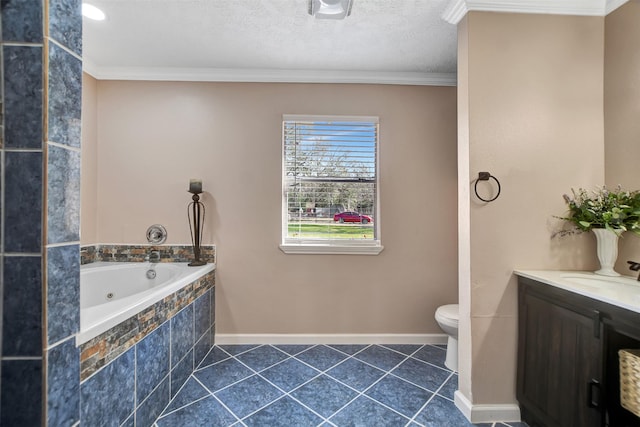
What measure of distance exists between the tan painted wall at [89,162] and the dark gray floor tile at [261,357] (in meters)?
1.78

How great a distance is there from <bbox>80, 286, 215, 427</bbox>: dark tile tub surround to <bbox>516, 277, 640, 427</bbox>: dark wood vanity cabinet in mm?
2121

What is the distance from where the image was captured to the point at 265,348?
7.97ft

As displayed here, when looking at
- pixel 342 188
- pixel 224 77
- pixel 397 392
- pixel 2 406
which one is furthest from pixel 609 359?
pixel 224 77

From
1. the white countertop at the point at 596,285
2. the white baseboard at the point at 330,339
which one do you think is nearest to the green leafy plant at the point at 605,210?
the white countertop at the point at 596,285

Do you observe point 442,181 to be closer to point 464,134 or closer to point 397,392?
point 464,134

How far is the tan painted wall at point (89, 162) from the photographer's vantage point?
2.36 m

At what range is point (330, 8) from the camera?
1659mm

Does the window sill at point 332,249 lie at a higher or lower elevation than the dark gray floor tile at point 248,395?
higher

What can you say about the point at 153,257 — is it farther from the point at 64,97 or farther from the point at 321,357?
the point at 64,97

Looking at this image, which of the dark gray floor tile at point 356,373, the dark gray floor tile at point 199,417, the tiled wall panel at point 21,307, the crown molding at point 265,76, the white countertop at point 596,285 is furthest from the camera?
the crown molding at point 265,76

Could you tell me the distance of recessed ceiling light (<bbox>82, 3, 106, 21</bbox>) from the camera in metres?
1.74

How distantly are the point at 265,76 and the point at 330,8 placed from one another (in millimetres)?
998

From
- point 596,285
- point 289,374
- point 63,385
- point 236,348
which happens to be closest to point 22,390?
point 63,385

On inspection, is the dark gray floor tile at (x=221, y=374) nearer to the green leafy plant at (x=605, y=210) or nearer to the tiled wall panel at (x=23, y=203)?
the tiled wall panel at (x=23, y=203)
